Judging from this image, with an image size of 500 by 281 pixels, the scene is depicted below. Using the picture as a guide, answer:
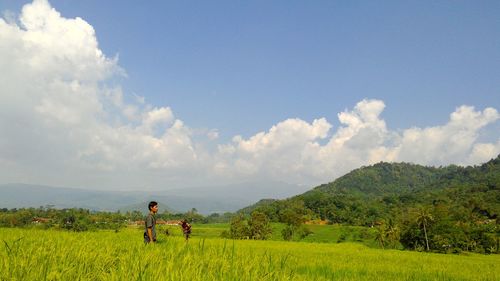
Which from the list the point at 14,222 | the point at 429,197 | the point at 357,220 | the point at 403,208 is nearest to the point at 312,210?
the point at 357,220

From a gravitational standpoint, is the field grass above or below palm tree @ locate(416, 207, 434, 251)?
below

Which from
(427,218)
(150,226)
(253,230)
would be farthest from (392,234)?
(150,226)

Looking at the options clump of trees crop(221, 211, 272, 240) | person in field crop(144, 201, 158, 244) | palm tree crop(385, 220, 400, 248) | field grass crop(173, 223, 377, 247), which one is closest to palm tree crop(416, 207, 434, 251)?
palm tree crop(385, 220, 400, 248)

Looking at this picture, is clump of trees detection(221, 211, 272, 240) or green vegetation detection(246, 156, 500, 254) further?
clump of trees detection(221, 211, 272, 240)

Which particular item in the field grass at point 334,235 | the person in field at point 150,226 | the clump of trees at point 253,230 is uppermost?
the person in field at point 150,226

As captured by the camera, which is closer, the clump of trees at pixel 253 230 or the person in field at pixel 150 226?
the person in field at pixel 150 226

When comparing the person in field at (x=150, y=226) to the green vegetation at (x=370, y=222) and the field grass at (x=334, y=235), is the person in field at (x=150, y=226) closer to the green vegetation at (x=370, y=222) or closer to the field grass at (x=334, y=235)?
the green vegetation at (x=370, y=222)

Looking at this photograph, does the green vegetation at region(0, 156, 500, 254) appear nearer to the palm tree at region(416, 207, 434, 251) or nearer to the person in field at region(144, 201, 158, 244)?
the palm tree at region(416, 207, 434, 251)

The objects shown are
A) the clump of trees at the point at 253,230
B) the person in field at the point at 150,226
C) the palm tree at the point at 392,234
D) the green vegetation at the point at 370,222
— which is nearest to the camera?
the person in field at the point at 150,226

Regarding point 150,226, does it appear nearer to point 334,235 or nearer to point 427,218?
point 427,218

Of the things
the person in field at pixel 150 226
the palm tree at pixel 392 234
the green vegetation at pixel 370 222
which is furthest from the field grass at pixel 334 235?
the person in field at pixel 150 226

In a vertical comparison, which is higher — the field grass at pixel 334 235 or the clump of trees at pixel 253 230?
the clump of trees at pixel 253 230

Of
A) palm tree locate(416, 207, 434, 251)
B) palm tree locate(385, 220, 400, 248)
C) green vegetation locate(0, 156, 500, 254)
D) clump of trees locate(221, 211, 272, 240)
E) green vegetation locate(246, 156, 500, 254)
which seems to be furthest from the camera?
clump of trees locate(221, 211, 272, 240)

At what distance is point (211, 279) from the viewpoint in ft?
11.1
